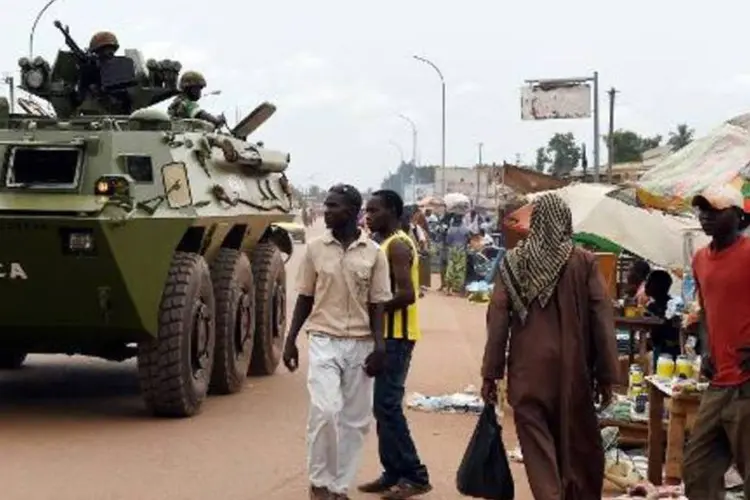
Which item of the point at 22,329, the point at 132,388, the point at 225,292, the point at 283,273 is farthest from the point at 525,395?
the point at 283,273

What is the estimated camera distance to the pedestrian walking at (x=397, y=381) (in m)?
6.74

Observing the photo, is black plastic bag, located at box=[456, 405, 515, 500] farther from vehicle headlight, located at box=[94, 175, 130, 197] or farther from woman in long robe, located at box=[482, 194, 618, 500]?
vehicle headlight, located at box=[94, 175, 130, 197]

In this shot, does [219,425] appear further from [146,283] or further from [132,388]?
[132,388]

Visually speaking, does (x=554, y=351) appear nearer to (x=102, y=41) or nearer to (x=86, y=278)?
(x=86, y=278)

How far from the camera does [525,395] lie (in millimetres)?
5574

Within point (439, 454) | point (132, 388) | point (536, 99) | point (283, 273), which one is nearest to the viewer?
point (439, 454)

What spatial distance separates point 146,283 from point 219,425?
1.14 m

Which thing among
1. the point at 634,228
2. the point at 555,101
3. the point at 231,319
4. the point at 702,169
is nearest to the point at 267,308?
the point at 231,319

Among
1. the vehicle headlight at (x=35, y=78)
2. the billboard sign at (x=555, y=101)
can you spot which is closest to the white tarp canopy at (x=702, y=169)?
the vehicle headlight at (x=35, y=78)

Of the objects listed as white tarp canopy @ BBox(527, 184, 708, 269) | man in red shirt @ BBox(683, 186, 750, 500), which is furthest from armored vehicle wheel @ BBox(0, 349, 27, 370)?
man in red shirt @ BBox(683, 186, 750, 500)

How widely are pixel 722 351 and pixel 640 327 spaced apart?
396 centimetres

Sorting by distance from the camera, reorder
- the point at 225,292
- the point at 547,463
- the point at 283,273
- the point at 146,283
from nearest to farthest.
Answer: the point at 547,463 < the point at 146,283 < the point at 225,292 < the point at 283,273

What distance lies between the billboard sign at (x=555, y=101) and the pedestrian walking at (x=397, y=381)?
14759 millimetres

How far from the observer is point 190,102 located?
11094 mm
